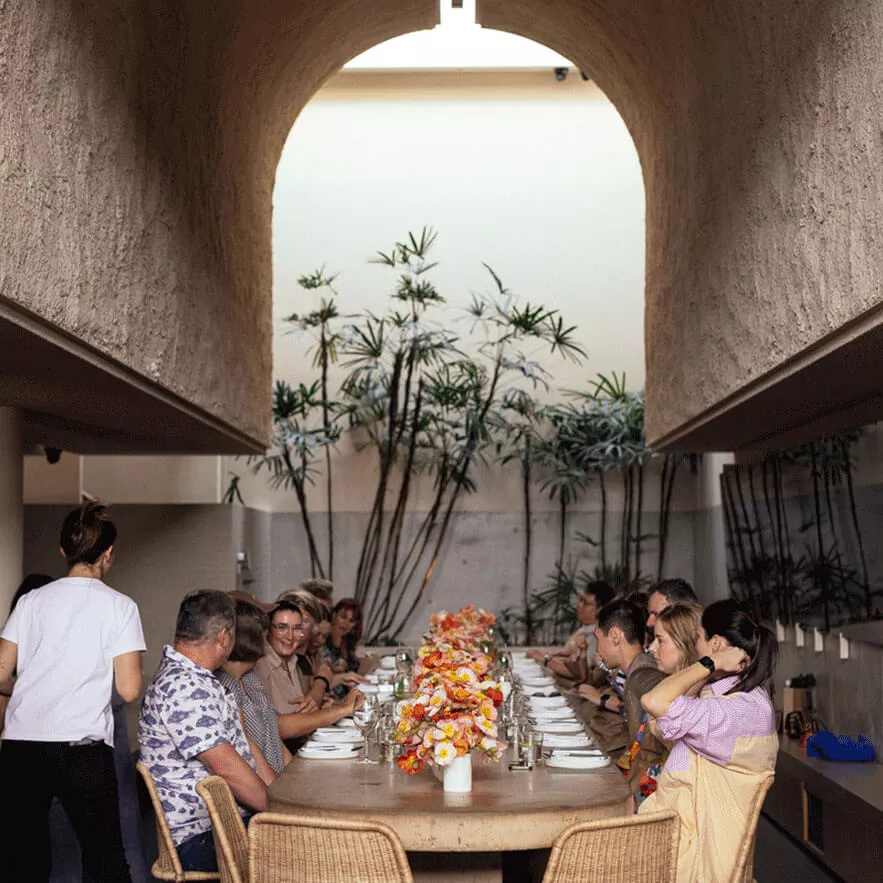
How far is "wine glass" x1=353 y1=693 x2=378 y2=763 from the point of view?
452cm

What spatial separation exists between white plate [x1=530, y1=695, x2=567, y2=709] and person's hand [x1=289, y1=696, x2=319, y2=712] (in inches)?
39.7

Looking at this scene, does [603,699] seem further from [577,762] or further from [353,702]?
[577,762]

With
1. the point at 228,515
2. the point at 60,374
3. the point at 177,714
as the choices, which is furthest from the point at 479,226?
the point at 177,714

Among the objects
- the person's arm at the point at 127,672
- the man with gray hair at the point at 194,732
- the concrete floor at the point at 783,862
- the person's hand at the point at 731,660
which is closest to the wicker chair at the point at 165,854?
the man with gray hair at the point at 194,732

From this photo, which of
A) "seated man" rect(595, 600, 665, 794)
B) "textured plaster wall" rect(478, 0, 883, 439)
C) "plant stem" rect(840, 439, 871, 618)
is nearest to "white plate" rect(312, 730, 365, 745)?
"seated man" rect(595, 600, 665, 794)

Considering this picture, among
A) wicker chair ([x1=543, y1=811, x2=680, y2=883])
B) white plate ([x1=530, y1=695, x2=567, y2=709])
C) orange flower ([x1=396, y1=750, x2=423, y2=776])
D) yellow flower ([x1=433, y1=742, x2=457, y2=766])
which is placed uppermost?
yellow flower ([x1=433, y1=742, x2=457, y2=766])

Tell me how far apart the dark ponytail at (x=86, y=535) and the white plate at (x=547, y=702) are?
88.0 inches

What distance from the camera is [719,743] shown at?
12.9ft

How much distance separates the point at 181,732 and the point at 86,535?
0.84m

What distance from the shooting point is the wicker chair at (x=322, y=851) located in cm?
324

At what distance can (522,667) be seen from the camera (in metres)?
7.91

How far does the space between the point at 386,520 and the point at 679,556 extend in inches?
107

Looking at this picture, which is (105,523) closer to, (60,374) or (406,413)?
(60,374)

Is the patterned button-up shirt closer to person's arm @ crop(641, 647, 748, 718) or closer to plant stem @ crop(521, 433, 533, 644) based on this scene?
person's arm @ crop(641, 647, 748, 718)
